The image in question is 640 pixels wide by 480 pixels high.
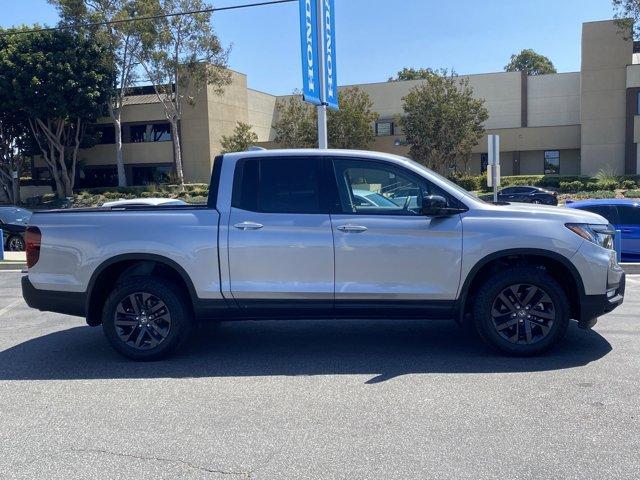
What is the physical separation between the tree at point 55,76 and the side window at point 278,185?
3698 centimetres

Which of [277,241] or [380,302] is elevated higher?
[277,241]

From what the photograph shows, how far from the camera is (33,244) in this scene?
616cm

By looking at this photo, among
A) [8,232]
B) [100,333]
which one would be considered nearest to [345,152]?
[100,333]

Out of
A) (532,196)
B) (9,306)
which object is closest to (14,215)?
(9,306)

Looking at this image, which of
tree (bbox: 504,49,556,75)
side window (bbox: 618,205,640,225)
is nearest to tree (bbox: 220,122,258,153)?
side window (bbox: 618,205,640,225)

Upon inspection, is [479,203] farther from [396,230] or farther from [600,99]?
[600,99]

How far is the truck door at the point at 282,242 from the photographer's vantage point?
18.8ft

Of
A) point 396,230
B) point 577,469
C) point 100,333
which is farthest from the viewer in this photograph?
point 100,333

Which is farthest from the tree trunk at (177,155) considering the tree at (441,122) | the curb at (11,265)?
the curb at (11,265)

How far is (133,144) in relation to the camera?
160 feet

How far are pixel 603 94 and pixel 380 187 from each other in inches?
1704

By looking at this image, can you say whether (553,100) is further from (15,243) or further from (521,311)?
(521,311)

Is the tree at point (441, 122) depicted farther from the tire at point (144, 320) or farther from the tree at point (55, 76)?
the tire at point (144, 320)

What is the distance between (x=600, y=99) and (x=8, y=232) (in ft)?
130
